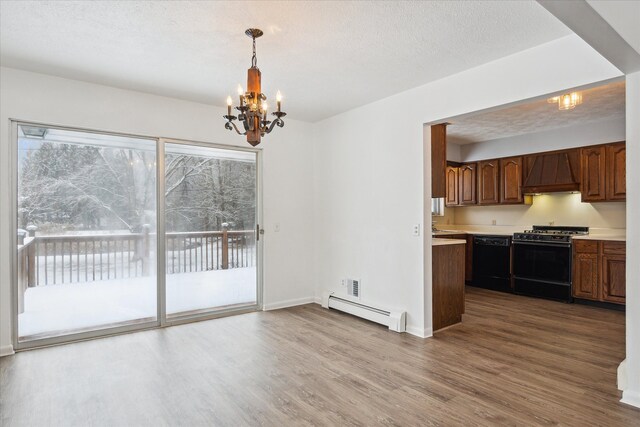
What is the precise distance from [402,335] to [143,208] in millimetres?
3173

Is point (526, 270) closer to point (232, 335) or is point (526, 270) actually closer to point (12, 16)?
point (232, 335)

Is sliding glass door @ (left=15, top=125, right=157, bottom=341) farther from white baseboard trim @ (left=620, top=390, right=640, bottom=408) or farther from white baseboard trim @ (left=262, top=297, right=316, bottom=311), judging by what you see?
white baseboard trim @ (left=620, top=390, right=640, bottom=408)

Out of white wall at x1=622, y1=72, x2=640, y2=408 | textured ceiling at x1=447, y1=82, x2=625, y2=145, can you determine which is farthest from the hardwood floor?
textured ceiling at x1=447, y1=82, x2=625, y2=145

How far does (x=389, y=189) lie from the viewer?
14.0ft

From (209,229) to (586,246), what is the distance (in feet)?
16.6

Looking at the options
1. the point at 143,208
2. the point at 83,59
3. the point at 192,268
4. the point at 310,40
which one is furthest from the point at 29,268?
the point at 310,40

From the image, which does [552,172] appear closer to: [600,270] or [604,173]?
[604,173]

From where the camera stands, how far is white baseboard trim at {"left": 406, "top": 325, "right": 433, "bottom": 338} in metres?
3.83

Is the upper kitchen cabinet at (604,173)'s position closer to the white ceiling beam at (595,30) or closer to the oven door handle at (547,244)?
the oven door handle at (547,244)

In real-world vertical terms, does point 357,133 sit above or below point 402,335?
above

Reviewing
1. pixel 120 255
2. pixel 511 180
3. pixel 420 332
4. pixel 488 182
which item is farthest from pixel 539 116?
pixel 120 255

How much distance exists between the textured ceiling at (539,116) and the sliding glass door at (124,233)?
2.99 metres

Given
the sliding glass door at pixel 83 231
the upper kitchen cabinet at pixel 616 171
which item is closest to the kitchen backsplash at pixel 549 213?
the upper kitchen cabinet at pixel 616 171

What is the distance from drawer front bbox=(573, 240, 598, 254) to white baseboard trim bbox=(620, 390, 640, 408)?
10.2 feet
